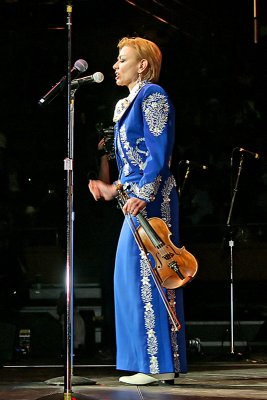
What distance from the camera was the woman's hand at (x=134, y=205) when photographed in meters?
3.47

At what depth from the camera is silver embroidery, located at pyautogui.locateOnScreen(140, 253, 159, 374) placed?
352 cm

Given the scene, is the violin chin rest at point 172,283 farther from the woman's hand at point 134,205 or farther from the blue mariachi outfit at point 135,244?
the woman's hand at point 134,205

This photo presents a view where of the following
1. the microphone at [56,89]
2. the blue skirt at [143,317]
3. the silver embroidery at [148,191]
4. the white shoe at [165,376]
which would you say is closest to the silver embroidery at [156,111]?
the silver embroidery at [148,191]

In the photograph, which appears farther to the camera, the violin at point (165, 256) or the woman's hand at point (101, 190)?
the woman's hand at point (101, 190)

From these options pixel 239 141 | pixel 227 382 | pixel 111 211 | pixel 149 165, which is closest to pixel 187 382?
pixel 227 382

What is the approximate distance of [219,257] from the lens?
6.37m

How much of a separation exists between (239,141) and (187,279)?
10.2 feet

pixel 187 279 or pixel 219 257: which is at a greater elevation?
pixel 219 257

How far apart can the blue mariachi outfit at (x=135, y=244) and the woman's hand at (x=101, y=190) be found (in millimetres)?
91

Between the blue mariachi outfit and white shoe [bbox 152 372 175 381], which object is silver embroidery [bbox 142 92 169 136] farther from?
white shoe [bbox 152 372 175 381]

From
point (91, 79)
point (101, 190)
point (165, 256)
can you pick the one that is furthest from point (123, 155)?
point (165, 256)

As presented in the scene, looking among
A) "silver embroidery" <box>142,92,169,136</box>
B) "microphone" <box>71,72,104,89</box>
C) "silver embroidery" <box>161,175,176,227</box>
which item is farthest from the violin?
"microphone" <box>71,72,104,89</box>

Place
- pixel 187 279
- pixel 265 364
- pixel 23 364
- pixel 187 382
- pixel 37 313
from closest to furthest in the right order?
1. pixel 187 279
2. pixel 187 382
3. pixel 265 364
4. pixel 23 364
5. pixel 37 313

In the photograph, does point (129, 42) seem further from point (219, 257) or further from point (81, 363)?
point (219, 257)
